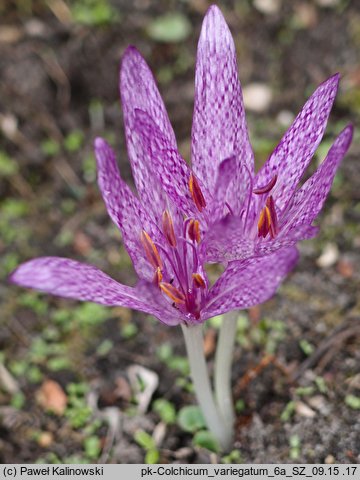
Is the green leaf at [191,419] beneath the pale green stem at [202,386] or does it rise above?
beneath

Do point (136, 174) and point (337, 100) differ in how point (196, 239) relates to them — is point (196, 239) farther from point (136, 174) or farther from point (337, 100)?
point (337, 100)

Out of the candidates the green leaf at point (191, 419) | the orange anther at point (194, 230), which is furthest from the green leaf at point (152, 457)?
the orange anther at point (194, 230)

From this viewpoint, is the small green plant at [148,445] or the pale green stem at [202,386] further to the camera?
the small green plant at [148,445]

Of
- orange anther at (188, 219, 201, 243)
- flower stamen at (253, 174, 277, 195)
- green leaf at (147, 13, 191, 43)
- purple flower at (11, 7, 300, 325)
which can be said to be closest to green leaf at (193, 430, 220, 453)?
purple flower at (11, 7, 300, 325)

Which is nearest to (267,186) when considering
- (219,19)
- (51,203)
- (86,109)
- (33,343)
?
(219,19)

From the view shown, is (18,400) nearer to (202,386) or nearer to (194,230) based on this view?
(202,386)
